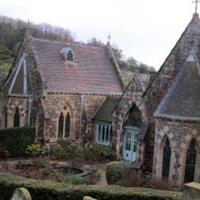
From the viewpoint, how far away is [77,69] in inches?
1484

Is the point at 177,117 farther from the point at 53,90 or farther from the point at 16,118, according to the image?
the point at 16,118

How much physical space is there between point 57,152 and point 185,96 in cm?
1244

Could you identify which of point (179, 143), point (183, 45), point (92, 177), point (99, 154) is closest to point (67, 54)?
point (99, 154)

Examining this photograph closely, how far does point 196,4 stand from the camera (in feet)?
86.1

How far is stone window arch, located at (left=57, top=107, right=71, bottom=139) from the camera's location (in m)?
35.1

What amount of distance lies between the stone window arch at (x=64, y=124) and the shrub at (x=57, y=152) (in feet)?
7.15

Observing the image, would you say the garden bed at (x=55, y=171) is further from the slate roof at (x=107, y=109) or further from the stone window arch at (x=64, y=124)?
the slate roof at (x=107, y=109)

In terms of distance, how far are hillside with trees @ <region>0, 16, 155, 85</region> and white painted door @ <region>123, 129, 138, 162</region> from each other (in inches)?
484

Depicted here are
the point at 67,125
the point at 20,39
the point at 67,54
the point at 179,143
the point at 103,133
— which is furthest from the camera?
the point at 20,39

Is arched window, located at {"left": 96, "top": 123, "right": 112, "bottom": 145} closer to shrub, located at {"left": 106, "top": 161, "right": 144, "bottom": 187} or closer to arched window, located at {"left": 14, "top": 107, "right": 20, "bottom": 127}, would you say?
arched window, located at {"left": 14, "top": 107, "right": 20, "bottom": 127}

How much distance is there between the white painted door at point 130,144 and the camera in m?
32.5

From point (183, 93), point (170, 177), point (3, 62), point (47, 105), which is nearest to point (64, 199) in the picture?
point (170, 177)

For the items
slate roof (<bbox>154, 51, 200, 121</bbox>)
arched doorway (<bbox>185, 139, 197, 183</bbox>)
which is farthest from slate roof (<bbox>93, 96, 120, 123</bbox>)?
arched doorway (<bbox>185, 139, 197, 183</bbox>)

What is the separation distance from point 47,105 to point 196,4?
14.3 m
